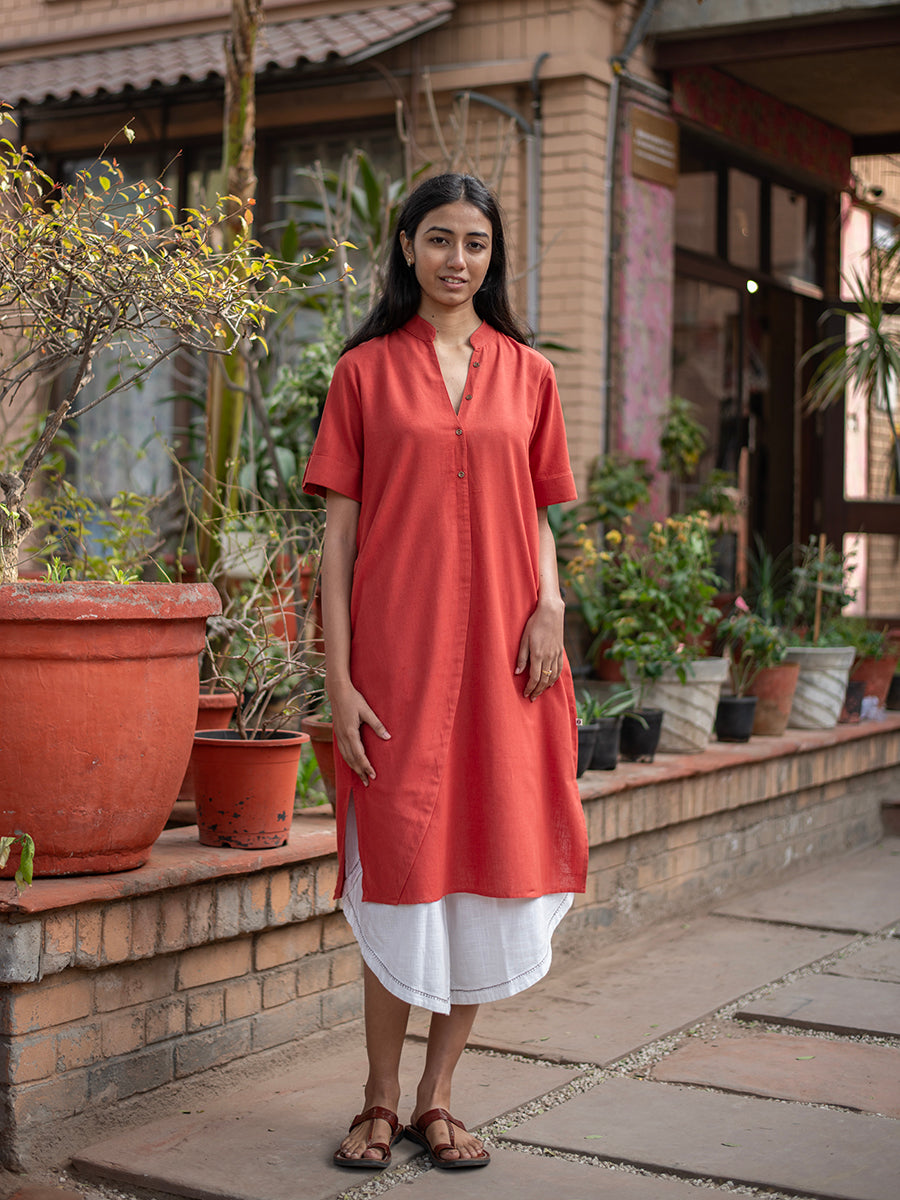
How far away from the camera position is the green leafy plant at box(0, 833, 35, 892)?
2.81 metres

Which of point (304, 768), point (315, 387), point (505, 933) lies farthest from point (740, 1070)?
point (315, 387)

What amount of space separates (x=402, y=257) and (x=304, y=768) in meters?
2.07

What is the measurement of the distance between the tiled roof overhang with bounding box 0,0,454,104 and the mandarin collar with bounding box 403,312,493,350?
3871 mm

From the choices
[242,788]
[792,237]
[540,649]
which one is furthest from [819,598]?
[540,649]

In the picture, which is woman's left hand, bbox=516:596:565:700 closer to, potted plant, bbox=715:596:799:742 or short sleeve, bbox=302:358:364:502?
short sleeve, bbox=302:358:364:502

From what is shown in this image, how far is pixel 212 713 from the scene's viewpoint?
4.09m

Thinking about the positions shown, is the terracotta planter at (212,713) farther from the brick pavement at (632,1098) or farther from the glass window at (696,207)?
the glass window at (696,207)

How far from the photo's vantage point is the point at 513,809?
283 centimetres

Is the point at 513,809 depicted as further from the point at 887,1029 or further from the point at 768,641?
the point at 768,641

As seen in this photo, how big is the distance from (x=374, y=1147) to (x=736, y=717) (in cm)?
335

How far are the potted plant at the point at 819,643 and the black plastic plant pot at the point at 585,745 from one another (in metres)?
1.81

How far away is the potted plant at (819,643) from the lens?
21.1 ft

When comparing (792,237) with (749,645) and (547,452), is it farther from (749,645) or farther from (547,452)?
(547,452)

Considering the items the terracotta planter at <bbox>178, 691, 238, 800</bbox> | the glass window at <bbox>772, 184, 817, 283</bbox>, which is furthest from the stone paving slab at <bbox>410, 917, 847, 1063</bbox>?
the glass window at <bbox>772, 184, 817, 283</bbox>
